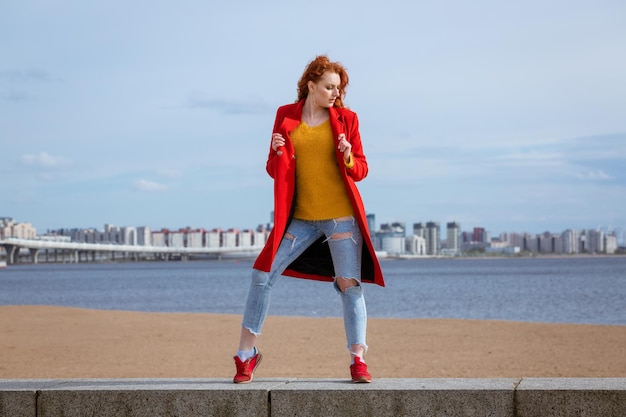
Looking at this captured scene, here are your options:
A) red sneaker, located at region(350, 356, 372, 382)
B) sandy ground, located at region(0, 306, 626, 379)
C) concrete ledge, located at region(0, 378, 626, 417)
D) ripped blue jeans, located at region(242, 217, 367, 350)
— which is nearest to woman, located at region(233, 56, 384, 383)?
ripped blue jeans, located at region(242, 217, 367, 350)

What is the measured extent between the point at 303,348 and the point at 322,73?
11619 mm

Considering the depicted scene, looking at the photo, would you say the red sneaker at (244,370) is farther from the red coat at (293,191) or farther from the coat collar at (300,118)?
the coat collar at (300,118)

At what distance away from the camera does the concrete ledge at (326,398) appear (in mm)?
4977

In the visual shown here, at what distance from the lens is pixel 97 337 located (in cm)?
1947

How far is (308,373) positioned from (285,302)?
29483mm

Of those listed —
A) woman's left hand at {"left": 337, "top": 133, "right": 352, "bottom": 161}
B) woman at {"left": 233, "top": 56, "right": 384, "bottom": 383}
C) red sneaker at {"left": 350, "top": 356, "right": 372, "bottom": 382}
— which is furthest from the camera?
woman at {"left": 233, "top": 56, "right": 384, "bottom": 383}

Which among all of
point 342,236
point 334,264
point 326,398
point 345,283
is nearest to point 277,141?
point 342,236

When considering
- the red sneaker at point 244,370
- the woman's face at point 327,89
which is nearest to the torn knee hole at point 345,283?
the red sneaker at point 244,370

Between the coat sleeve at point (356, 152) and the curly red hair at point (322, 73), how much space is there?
178 millimetres

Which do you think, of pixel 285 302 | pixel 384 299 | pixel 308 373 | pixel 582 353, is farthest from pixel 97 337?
pixel 384 299

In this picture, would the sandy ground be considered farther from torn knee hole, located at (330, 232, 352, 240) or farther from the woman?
torn knee hole, located at (330, 232, 352, 240)

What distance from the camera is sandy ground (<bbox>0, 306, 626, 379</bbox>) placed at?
1352 cm

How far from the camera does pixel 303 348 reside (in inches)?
667

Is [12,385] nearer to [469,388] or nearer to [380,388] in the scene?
[380,388]
